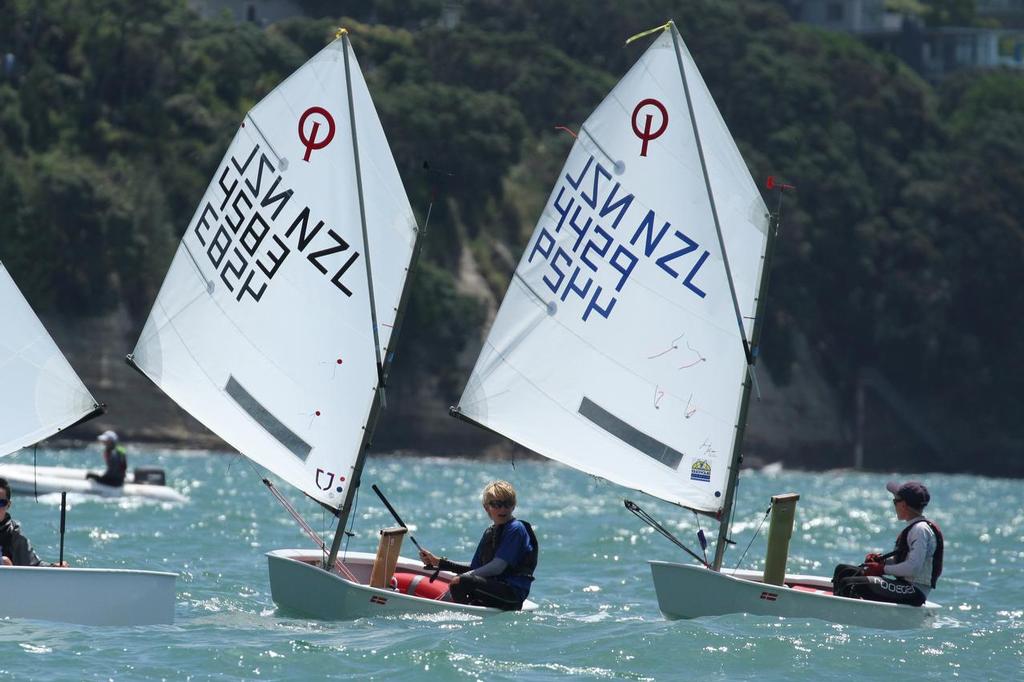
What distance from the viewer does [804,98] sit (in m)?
Result: 79.4

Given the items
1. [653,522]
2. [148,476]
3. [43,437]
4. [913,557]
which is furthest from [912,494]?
[148,476]

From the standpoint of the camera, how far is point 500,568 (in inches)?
561

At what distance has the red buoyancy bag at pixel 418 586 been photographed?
15008 millimetres

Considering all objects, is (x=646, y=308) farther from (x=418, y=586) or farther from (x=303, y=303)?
(x=418, y=586)

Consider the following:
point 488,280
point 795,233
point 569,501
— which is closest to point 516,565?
point 569,501

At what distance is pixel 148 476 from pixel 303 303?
1462cm

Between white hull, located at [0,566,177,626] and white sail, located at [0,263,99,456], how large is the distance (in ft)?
4.13

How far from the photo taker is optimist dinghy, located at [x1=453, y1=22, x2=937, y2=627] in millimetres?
15648

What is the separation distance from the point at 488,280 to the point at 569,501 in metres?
31.9

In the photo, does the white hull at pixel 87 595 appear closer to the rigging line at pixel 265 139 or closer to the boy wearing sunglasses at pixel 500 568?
the boy wearing sunglasses at pixel 500 568

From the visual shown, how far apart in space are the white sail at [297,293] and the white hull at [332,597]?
2.04 feet

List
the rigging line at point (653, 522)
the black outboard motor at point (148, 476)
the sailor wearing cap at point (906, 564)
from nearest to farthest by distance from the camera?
A: 1. the sailor wearing cap at point (906, 564)
2. the rigging line at point (653, 522)
3. the black outboard motor at point (148, 476)

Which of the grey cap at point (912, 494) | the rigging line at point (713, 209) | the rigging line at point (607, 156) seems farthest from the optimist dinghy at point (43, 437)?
the grey cap at point (912, 494)

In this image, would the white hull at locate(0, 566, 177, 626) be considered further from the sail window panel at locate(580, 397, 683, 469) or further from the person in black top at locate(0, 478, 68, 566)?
the sail window panel at locate(580, 397, 683, 469)
